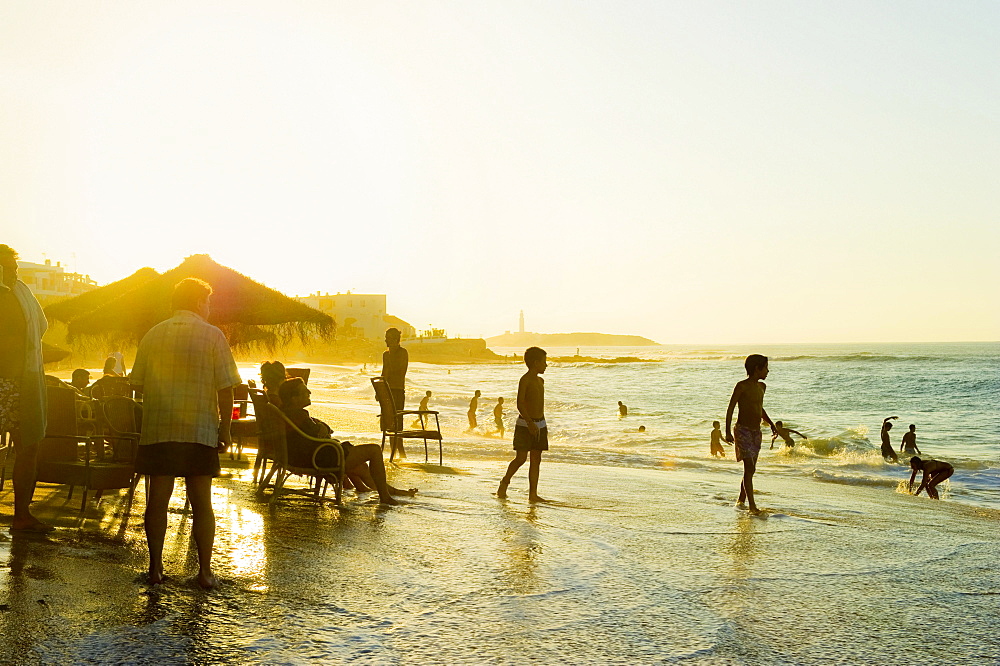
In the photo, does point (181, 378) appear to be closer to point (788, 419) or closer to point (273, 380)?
point (273, 380)

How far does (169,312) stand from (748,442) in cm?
761

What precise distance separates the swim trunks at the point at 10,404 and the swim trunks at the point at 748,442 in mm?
6786

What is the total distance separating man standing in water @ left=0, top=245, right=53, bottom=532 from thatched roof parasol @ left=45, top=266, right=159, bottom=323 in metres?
6.44

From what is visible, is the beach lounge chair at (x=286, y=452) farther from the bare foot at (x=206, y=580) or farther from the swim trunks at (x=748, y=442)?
the swim trunks at (x=748, y=442)

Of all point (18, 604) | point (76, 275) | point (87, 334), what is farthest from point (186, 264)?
point (76, 275)

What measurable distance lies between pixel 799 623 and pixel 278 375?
5504mm

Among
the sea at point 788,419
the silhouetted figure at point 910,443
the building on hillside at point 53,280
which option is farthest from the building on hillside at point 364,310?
the silhouetted figure at point 910,443

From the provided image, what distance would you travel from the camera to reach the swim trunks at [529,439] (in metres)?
9.19

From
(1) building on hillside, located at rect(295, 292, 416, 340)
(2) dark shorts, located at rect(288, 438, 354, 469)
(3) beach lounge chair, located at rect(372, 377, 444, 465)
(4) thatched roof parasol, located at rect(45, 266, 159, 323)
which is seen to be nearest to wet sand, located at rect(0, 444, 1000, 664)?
(2) dark shorts, located at rect(288, 438, 354, 469)

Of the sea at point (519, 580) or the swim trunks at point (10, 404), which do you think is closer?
the sea at point (519, 580)

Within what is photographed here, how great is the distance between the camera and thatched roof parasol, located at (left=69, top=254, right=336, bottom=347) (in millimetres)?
11883

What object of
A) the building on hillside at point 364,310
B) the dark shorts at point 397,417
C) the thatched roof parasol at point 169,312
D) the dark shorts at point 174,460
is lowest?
the dark shorts at point 397,417

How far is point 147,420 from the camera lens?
5.04 m

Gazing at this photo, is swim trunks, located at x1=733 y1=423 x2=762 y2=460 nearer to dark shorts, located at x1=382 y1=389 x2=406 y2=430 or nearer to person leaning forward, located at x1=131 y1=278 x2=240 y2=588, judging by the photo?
dark shorts, located at x1=382 y1=389 x2=406 y2=430
